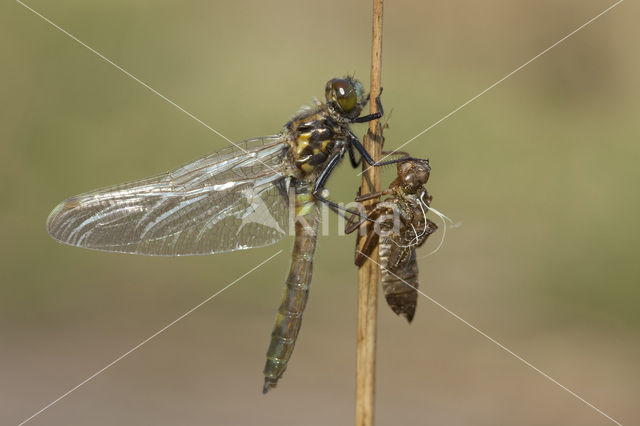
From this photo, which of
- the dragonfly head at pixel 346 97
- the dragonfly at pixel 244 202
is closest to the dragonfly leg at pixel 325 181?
the dragonfly at pixel 244 202

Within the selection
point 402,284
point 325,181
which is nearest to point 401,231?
point 402,284

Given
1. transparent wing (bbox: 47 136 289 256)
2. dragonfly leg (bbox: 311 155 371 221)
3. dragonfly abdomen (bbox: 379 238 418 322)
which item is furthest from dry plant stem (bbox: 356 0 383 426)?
transparent wing (bbox: 47 136 289 256)

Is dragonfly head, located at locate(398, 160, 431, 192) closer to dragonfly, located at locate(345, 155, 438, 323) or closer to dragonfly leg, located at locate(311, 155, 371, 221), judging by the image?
dragonfly, located at locate(345, 155, 438, 323)

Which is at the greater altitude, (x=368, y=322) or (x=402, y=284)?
(x=402, y=284)

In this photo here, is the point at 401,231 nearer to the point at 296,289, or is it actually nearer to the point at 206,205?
the point at 296,289

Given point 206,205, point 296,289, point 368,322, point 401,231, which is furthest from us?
point 206,205

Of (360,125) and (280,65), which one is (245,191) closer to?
(360,125)
